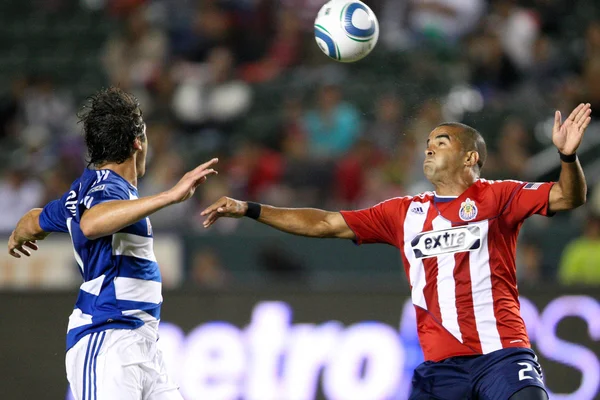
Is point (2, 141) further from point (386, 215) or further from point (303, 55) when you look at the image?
point (386, 215)

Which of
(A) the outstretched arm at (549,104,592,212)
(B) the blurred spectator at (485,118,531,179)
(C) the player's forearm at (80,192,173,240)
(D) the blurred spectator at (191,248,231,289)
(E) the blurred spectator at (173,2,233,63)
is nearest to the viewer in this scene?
(C) the player's forearm at (80,192,173,240)

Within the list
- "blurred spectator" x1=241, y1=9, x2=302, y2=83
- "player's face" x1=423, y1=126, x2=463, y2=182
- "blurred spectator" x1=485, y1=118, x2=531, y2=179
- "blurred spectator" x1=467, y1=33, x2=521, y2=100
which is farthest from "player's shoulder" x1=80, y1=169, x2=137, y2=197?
"blurred spectator" x1=241, y1=9, x2=302, y2=83

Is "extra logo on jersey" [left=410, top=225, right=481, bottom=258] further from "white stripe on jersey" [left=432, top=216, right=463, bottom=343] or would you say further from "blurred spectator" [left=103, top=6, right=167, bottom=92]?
"blurred spectator" [left=103, top=6, right=167, bottom=92]

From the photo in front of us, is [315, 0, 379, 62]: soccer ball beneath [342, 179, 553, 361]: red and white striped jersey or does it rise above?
above

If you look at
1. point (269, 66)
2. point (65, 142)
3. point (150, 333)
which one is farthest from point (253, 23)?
point (150, 333)

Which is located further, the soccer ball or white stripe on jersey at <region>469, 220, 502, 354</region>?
the soccer ball

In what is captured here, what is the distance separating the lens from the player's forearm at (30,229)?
5648mm

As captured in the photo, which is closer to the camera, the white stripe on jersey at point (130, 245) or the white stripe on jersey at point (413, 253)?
the white stripe on jersey at point (130, 245)

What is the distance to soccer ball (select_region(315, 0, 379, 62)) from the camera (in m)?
6.64

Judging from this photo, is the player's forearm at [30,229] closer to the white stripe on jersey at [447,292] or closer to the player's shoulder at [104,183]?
the player's shoulder at [104,183]

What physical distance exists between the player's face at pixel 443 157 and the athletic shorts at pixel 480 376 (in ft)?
3.55

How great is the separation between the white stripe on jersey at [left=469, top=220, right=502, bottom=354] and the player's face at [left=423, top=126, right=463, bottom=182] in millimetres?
383

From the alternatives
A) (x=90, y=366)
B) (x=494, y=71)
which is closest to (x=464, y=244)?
(x=90, y=366)

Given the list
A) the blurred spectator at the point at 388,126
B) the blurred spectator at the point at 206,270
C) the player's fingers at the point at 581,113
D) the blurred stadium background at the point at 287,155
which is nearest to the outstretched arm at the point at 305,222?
the player's fingers at the point at 581,113
